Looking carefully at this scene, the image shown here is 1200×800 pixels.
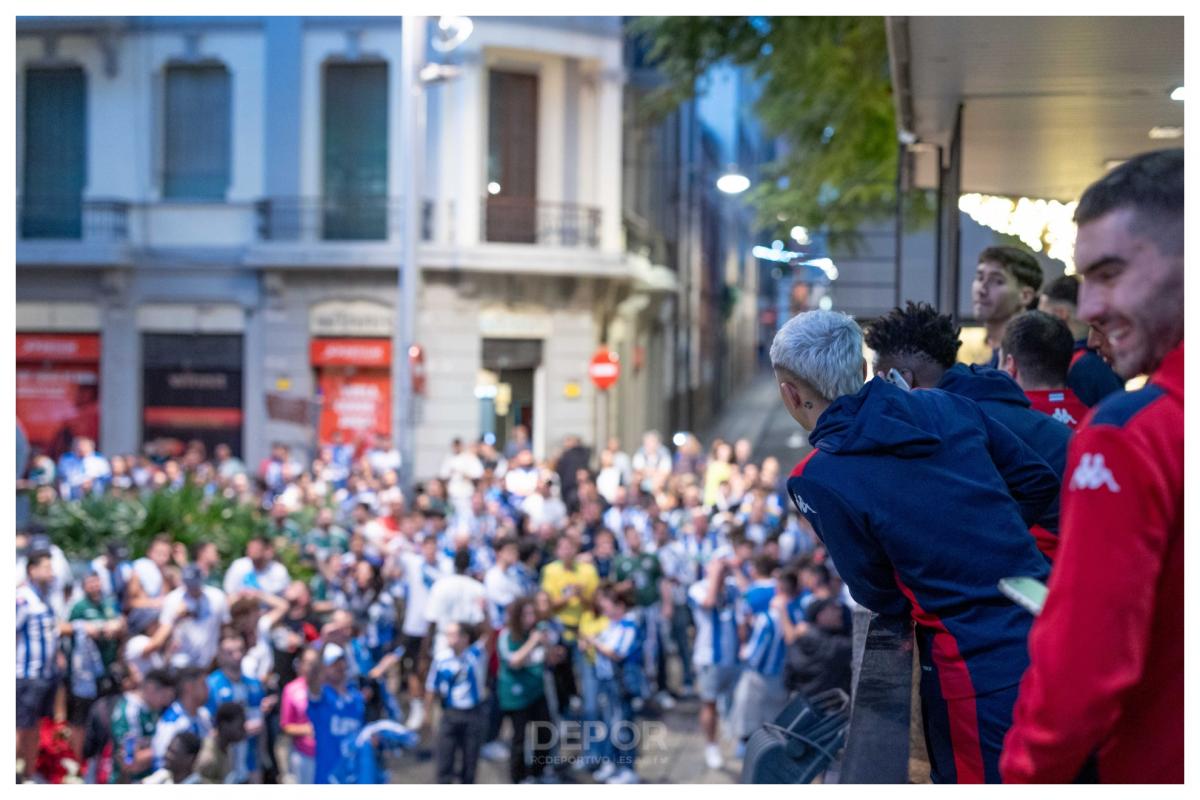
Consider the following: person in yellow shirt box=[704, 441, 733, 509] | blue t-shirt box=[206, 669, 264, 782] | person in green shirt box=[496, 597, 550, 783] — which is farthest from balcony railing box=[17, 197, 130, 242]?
blue t-shirt box=[206, 669, 264, 782]

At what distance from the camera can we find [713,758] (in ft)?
41.0

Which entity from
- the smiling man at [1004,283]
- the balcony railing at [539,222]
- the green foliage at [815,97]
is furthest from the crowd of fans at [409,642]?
the balcony railing at [539,222]

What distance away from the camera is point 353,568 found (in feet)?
45.7

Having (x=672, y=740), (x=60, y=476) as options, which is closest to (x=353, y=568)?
(x=672, y=740)

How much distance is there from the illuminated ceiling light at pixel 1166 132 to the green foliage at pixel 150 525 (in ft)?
32.4

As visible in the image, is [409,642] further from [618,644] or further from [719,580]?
[719,580]

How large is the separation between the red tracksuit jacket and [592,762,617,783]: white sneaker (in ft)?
34.3

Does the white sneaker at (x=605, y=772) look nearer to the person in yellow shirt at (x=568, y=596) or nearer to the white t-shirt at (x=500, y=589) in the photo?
the person in yellow shirt at (x=568, y=596)

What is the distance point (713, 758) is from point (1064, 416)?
829 centimetres

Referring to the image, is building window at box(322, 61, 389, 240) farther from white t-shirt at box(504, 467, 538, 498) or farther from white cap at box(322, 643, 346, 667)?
white cap at box(322, 643, 346, 667)

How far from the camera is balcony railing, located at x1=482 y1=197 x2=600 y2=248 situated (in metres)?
27.4

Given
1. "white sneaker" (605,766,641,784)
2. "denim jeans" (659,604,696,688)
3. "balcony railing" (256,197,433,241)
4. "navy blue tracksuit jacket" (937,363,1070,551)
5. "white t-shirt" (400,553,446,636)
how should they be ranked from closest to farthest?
"navy blue tracksuit jacket" (937,363,1070,551) < "white sneaker" (605,766,641,784) < "white t-shirt" (400,553,446,636) < "denim jeans" (659,604,696,688) < "balcony railing" (256,197,433,241)

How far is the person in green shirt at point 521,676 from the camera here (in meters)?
12.0
